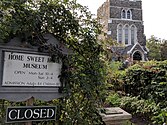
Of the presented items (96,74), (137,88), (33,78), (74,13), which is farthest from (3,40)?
(137,88)

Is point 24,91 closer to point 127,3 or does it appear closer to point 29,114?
point 29,114

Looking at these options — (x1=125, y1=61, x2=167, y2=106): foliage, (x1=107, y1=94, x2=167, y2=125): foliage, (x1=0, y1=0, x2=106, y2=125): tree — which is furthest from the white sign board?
(x1=125, y1=61, x2=167, y2=106): foliage

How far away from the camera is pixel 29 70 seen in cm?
223

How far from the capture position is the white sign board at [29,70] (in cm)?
213

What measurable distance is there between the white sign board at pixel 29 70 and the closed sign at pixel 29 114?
0.24m

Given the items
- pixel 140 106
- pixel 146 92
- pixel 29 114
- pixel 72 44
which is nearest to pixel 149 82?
pixel 146 92

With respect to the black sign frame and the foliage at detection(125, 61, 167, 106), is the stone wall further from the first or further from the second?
the black sign frame

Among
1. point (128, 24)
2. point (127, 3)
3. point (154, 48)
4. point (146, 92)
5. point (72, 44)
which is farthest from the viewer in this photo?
point (154, 48)

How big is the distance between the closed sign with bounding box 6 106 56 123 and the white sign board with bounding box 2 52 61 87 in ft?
0.78

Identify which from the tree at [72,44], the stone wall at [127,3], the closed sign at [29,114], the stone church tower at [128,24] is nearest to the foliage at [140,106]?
the tree at [72,44]

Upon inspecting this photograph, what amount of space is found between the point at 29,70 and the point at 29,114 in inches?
17.1

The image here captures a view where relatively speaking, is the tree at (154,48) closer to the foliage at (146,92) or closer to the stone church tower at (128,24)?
the stone church tower at (128,24)

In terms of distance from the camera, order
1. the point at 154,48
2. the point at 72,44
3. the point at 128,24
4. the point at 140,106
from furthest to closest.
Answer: the point at 154,48, the point at 128,24, the point at 140,106, the point at 72,44

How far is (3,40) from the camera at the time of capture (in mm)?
2092
